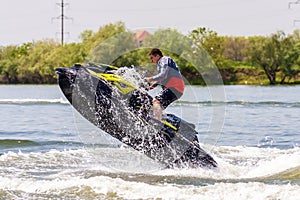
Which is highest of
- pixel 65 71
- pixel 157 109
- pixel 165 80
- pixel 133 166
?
pixel 65 71

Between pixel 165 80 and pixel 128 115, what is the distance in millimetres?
918

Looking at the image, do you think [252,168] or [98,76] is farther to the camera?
[252,168]

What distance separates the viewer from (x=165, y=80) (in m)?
11.4

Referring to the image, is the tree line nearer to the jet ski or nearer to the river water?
the river water

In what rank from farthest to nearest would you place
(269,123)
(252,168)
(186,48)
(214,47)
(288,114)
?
(214,47) → (288,114) → (269,123) → (186,48) → (252,168)

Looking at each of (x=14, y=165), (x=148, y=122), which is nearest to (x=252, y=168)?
(x=148, y=122)

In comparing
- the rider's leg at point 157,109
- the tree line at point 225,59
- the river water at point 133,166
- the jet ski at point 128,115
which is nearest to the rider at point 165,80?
the rider's leg at point 157,109

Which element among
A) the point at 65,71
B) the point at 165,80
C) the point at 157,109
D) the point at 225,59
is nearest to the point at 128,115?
the point at 157,109

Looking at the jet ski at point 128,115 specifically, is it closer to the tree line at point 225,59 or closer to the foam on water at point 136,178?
the foam on water at point 136,178

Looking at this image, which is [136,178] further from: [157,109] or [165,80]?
[165,80]

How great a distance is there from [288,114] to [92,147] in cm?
1354

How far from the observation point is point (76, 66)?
11.6 metres

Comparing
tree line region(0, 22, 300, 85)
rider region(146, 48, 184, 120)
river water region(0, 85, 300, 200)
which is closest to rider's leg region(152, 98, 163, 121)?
rider region(146, 48, 184, 120)

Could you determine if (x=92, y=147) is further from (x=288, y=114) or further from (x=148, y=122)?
(x=288, y=114)
